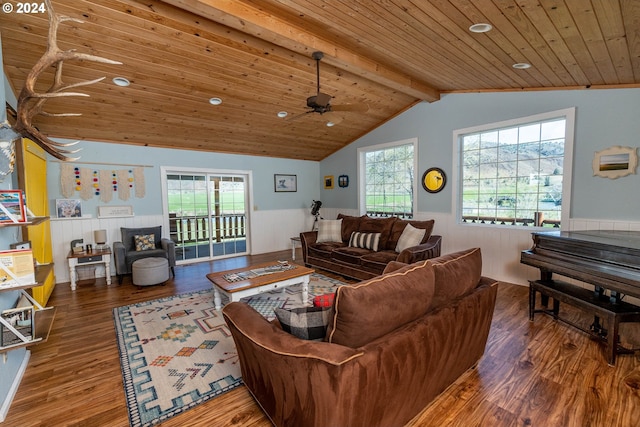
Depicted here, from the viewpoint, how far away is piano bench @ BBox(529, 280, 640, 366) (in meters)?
2.21

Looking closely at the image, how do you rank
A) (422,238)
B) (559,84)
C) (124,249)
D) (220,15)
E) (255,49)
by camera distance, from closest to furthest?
(220,15) → (255,49) → (559,84) → (422,238) → (124,249)

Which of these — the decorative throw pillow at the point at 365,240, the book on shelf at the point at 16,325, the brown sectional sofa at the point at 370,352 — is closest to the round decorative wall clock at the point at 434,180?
the decorative throw pillow at the point at 365,240

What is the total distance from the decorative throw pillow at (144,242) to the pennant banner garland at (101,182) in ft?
2.76

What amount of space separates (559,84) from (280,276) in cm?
426

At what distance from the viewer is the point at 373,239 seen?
182 inches

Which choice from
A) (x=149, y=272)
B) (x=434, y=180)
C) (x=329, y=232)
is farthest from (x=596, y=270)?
(x=149, y=272)

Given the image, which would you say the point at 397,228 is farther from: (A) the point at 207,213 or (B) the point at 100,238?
(B) the point at 100,238

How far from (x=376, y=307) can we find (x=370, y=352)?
20cm

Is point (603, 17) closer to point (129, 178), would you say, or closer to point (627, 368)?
point (627, 368)

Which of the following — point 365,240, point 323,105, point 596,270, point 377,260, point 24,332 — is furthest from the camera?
point 365,240

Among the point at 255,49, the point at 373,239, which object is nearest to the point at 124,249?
the point at 255,49

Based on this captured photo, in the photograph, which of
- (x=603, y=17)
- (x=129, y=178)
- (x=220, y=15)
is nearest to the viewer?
(x=603, y=17)

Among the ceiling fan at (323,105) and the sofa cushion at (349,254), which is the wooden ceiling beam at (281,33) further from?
the sofa cushion at (349,254)

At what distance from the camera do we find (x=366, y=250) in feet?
15.1
